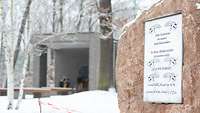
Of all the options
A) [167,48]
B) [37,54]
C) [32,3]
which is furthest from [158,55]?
[37,54]

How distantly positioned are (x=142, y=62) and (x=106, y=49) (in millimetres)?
21390

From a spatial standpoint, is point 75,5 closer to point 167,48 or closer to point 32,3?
point 32,3

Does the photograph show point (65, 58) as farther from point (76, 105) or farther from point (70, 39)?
point (76, 105)

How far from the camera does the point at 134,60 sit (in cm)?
832

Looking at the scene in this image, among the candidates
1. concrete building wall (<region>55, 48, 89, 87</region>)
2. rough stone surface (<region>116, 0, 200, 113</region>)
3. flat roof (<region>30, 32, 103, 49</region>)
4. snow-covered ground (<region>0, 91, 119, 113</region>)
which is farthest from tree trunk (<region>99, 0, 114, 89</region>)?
rough stone surface (<region>116, 0, 200, 113</region>)

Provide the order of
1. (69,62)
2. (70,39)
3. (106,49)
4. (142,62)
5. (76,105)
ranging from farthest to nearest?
(69,62) < (70,39) < (106,49) < (76,105) < (142,62)

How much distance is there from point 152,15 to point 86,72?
32257 mm

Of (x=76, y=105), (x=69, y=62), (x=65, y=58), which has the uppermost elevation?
(x=65, y=58)

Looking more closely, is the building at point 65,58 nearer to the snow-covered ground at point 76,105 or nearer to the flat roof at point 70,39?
the flat roof at point 70,39

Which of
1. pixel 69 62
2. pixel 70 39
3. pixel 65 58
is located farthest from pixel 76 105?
pixel 69 62

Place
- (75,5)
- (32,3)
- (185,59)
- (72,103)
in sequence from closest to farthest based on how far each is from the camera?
1. (185,59)
2. (72,103)
3. (32,3)
4. (75,5)

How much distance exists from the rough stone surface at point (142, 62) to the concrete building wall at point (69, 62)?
28375mm

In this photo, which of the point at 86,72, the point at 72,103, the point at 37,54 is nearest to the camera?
the point at 72,103

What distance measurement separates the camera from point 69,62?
3941cm
